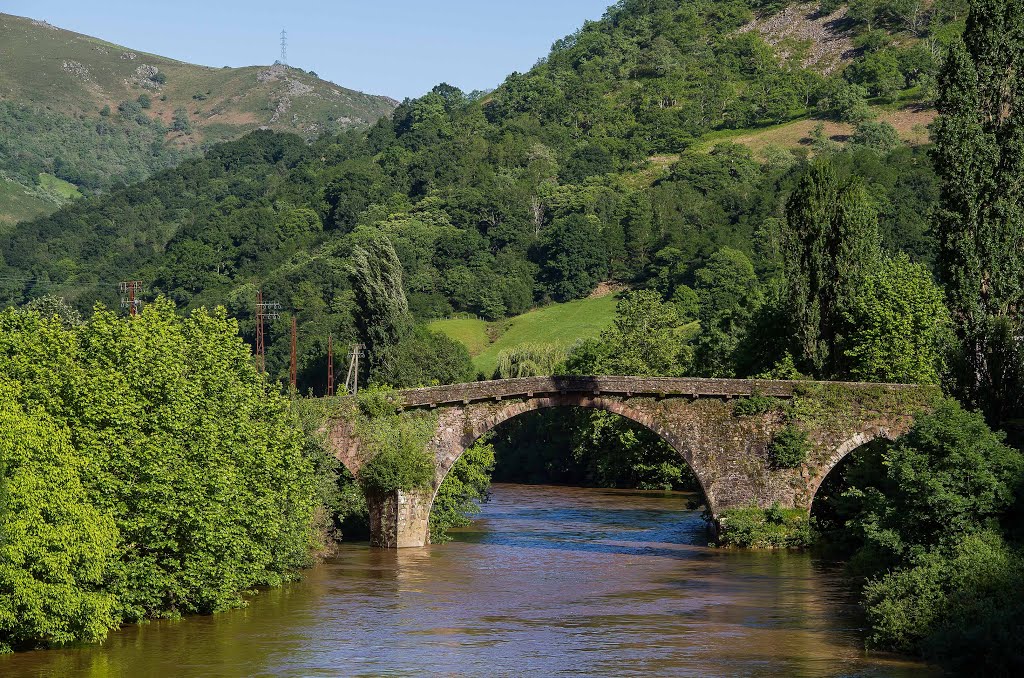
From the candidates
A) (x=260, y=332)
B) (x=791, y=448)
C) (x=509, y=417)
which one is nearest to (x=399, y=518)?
(x=509, y=417)

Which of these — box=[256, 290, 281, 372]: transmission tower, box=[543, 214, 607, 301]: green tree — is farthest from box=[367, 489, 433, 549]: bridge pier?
box=[543, 214, 607, 301]: green tree

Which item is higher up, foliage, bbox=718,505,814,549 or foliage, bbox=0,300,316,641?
foliage, bbox=0,300,316,641

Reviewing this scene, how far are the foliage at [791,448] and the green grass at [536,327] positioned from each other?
55207 millimetres

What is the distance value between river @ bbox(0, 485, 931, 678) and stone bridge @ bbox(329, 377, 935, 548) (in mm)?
2012

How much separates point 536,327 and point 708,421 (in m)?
66.1

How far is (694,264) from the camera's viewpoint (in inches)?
4700

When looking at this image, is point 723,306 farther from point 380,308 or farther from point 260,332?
point 260,332

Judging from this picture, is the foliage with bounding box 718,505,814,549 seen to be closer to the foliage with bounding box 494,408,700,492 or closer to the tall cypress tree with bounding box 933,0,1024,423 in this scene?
the tall cypress tree with bounding box 933,0,1024,423

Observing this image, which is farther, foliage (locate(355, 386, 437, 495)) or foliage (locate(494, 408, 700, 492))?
foliage (locate(494, 408, 700, 492))

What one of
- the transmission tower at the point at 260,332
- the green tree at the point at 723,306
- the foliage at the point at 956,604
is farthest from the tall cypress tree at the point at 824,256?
the foliage at the point at 956,604

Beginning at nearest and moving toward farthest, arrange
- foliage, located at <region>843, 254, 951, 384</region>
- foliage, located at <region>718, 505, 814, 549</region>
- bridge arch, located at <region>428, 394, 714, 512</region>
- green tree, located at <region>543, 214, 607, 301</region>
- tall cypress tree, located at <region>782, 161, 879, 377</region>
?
1. foliage, located at <region>718, 505, 814, 549</region>
2. bridge arch, located at <region>428, 394, 714, 512</region>
3. foliage, located at <region>843, 254, 951, 384</region>
4. tall cypress tree, located at <region>782, 161, 879, 377</region>
5. green tree, located at <region>543, 214, 607, 301</region>

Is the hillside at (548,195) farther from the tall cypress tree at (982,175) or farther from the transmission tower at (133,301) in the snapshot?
the tall cypress tree at (982,175)

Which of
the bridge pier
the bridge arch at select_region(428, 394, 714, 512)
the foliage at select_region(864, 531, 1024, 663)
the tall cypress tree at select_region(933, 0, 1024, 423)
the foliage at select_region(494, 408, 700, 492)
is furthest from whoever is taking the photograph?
the foliage at select_region(494, 408, 700, 492)

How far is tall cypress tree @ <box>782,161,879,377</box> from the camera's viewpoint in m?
58.6
